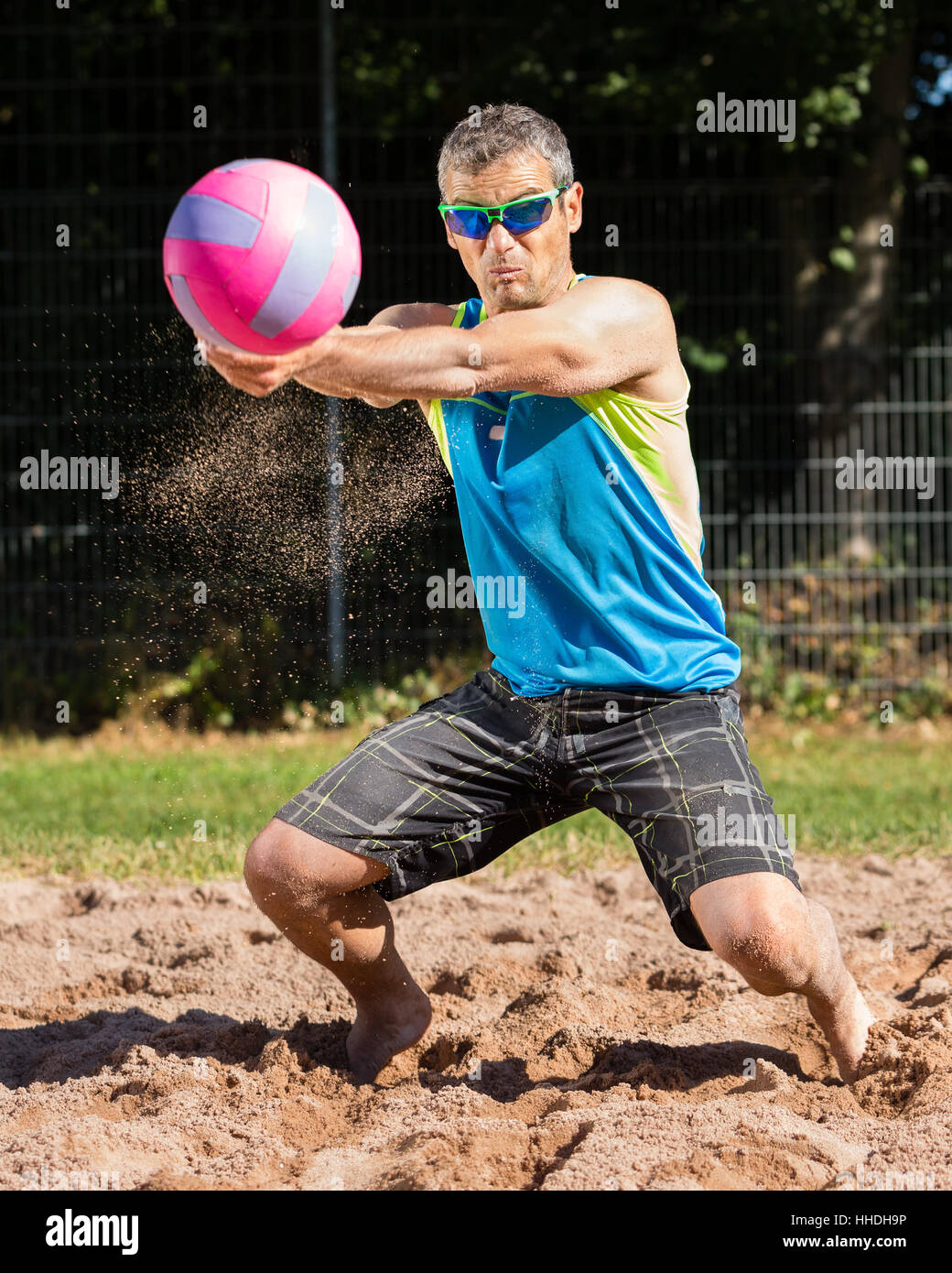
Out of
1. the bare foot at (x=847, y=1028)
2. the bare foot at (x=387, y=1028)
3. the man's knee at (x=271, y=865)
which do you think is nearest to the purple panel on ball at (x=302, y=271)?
the man's knee at (x=271, y=865)

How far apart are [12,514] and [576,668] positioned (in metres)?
6.23

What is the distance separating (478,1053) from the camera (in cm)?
329

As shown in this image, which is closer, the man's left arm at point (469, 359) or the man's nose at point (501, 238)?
the man's left arm at point (469, 359)

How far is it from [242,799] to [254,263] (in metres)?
3.93

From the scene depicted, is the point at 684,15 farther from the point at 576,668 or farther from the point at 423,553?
the point at 576,668

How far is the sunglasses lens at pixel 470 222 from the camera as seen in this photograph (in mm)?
3059

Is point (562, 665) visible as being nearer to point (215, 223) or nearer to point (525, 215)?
point (525, 215)

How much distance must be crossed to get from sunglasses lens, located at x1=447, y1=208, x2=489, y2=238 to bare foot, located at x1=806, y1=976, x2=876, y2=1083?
192 centimetres

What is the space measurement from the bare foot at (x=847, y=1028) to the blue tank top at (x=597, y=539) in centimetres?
78

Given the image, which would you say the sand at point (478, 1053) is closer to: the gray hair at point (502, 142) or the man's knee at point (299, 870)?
the man's knee at point (299, 870)

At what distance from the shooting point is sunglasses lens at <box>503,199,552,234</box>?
9.97 ft

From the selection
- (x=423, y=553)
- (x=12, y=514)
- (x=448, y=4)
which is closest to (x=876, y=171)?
(x=448, y=4)

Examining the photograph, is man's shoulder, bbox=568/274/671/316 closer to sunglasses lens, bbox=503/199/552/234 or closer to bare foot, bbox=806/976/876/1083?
sunglasses lens, bbox=503/199/552/234

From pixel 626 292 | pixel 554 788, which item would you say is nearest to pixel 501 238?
pixel 626 292
